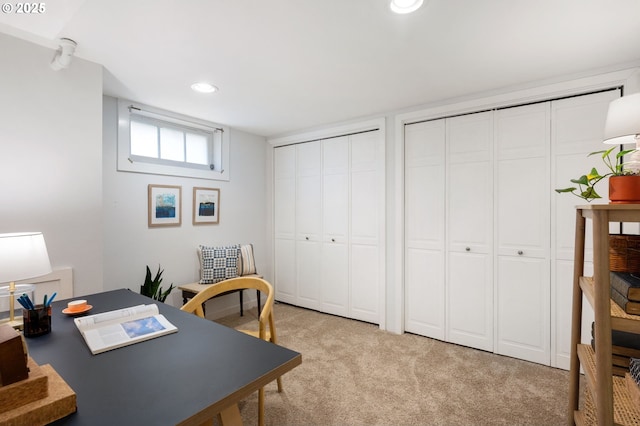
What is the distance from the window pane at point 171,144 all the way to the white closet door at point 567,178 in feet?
12.0

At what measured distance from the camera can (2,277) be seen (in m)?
1.34

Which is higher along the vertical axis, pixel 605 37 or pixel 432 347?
pixel 605 37

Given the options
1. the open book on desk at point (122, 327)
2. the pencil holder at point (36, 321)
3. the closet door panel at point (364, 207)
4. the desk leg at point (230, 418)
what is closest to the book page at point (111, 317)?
the open book on desk at point (122, 327)

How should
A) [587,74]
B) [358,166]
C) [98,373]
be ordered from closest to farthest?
[98,373] < [587,74] < [358,166]

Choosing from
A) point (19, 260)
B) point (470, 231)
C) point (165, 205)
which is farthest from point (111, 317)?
point (470, 231)

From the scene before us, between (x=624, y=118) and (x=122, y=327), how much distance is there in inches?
92.9

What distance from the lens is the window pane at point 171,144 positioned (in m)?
3.41

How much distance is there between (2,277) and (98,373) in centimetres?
80

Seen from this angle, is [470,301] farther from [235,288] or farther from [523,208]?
[235,288]

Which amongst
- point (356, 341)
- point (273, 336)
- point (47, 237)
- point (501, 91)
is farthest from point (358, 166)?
point (47, 237)

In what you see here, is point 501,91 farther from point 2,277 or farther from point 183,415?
point 2,277

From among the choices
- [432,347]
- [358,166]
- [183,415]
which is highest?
[358,166]

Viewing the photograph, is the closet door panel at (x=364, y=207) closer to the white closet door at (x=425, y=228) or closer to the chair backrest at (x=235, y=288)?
the white closet door at (x=425, y=228)

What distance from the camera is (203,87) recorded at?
2674 millimetres
